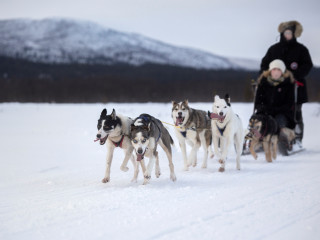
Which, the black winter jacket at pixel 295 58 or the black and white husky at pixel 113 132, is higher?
the black winter jacket at pixel 295 58

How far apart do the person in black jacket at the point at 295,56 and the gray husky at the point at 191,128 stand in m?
2.71

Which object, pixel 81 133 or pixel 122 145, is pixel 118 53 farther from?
→ pixel 122 145

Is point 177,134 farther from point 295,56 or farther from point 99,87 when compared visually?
point 99,87

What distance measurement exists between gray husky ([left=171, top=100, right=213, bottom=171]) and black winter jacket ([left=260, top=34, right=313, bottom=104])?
9.24 feet

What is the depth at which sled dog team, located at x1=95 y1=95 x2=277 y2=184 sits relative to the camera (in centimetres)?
477

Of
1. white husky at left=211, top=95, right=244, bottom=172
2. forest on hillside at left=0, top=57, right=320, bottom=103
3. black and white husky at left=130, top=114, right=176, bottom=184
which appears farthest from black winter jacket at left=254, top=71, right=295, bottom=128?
forest on hillside at left=0, top=57, right=320, bottom=103

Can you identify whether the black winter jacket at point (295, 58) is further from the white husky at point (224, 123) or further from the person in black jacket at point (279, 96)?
the white husky at point (224, 123)

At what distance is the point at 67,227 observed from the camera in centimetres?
300

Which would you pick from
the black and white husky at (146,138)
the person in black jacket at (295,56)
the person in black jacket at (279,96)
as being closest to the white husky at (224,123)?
the black and white husky at (146,138)

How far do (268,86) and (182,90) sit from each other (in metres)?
25.5

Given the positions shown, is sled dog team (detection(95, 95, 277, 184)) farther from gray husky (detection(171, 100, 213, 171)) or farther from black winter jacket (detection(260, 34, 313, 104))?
black winter jacket (detection(260, 34, 313, 104))

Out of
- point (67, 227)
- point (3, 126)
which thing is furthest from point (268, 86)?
point (3, 126)

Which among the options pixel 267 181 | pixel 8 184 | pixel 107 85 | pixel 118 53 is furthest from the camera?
pixel 118 53

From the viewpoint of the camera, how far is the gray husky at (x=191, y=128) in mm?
6344
